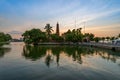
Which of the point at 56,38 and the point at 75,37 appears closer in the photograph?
the point at 75,37

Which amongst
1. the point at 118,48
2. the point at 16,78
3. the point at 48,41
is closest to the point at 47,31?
the point at 48,41

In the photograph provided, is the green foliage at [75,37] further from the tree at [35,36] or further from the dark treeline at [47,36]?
the tree at [35,36]

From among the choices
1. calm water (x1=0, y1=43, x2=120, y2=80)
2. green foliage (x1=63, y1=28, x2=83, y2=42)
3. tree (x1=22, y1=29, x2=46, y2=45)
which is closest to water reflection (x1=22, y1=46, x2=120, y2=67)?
calm water (x1=0, y1=43, x2=120, y2=80)

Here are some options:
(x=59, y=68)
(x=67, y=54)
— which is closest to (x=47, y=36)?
(x=67, y=54)

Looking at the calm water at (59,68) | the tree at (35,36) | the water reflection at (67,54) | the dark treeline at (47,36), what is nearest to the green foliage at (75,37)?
the dark treeline at (47,36)

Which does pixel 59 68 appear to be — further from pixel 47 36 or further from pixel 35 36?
pixel 47 36

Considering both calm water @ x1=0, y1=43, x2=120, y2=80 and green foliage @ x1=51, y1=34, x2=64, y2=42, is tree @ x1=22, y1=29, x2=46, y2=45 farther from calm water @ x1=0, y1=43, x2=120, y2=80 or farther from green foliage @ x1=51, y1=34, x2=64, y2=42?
calm water @ x1=0, y1=43, x2=120, y2=80

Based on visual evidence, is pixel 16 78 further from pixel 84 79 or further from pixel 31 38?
pixel 31 38

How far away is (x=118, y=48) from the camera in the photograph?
5003cm

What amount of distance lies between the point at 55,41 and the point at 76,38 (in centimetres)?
1451

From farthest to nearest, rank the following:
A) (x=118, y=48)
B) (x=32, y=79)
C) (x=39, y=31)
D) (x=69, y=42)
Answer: (x=69, y=42) → (x=39, y=31) → (x=118, y=48) → (x=32, y=79)

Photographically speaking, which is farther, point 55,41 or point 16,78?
point 55,41

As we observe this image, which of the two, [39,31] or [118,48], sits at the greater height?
[39,31]

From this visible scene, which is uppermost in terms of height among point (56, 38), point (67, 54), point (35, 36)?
point (35, 36)
